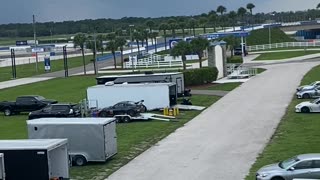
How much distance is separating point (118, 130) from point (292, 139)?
36.3 ft

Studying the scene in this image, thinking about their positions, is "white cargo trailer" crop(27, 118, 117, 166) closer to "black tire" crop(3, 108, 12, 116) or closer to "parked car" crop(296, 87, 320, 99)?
"black tire" crop(3, 108, 12, 116)

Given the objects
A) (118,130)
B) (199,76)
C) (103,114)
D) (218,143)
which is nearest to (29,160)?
(218,143)

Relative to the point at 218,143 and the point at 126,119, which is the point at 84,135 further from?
the point at 126,119

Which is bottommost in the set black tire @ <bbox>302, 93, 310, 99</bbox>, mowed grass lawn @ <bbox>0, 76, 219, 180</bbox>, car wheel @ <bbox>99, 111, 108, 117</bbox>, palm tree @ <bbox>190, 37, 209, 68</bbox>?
mowed grass lawn @ <bbox>0, 76, 219, 180</bbox>

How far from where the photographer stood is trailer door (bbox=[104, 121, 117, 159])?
27109 millimetres

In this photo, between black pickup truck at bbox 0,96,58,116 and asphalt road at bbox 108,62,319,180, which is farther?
black pickup truck at bbox 0,96,58,116

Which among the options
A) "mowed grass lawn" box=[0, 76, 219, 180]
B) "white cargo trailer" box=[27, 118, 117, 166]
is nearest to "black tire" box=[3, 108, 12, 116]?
"mowed grass lawn" box=[0, 76, 219, 180]

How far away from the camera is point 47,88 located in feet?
228

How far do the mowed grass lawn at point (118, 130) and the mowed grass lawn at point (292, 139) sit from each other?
592 cm

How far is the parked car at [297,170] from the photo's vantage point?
20406mm

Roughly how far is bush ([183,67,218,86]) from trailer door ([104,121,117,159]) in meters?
35.2

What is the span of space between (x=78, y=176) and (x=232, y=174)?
6.06 meters

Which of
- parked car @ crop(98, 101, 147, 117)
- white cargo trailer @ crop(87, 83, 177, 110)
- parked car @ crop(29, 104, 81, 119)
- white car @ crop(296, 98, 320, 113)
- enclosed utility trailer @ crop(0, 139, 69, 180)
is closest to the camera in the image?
enclosed utility trailer @ crop(0, 139, 69, 180)

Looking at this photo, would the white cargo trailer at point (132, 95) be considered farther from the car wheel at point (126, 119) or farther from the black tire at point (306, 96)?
the black tire at point (306, 96)
